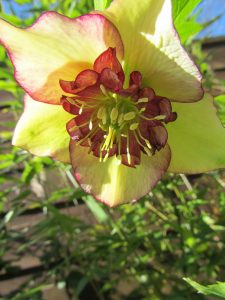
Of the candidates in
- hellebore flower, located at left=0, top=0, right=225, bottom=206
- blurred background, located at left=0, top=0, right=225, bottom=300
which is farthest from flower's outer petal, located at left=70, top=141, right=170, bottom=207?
blurred background, located at left=0, top=0, right=225, bottom=300

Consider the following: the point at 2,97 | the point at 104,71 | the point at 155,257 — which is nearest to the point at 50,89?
the point at 104,71

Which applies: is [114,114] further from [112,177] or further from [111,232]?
[111,232]

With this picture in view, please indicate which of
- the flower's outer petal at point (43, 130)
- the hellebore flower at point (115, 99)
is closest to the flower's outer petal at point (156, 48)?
the hellebore flower at point (115, 99)

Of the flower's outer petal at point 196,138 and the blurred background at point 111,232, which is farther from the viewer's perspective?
the blurred background at point 111,232

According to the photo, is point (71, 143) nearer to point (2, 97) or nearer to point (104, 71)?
point (104, 71)

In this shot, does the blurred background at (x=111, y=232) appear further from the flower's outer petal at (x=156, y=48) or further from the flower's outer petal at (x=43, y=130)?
the flower's outer petal at (x=43, y=130)

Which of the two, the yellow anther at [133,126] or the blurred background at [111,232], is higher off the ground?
the yellow anther at [133,126]
